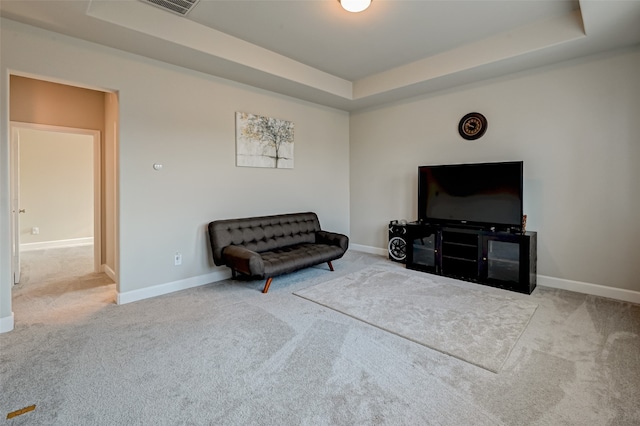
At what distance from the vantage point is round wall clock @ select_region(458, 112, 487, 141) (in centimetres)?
430

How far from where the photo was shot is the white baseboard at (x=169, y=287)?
11.0 ft

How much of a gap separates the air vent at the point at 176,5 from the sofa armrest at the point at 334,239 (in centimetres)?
314

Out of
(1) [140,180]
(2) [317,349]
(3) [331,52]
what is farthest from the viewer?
(3) [331,52]

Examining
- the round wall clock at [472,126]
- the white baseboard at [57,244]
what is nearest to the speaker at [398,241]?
the round wall clock at [472,126]

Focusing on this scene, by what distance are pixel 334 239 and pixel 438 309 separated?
6.09 feet

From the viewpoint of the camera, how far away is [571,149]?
363 cm

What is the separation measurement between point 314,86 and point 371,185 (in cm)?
205

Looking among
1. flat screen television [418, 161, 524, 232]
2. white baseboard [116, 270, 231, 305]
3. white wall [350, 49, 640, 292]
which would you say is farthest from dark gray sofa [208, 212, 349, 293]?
white wall [350, 49, 640, 292]

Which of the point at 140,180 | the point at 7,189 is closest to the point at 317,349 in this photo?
the point at 140,180

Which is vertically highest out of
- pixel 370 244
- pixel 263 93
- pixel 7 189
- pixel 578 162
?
pixel 263 93

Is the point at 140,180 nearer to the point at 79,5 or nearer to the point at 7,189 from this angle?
the point at 7,189

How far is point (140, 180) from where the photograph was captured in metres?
3.43

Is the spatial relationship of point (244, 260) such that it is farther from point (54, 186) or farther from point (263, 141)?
point (54, 186)

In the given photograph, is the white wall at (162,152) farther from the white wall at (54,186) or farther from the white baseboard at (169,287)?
the white wall at (54,186)
